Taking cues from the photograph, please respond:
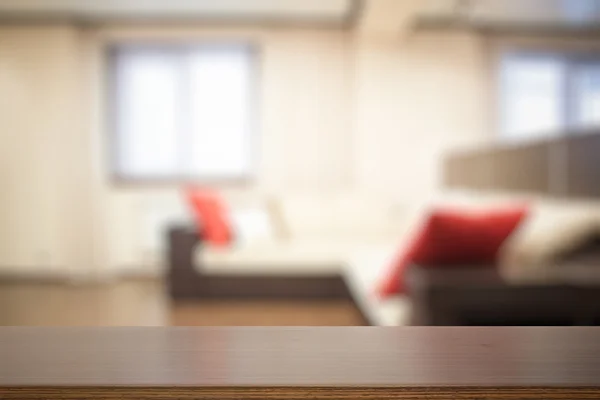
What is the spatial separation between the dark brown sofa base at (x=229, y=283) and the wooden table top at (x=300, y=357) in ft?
10.3

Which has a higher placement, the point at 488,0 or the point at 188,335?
the point at 488,0

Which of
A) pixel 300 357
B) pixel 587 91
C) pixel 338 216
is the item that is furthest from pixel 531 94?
pixel 300 357

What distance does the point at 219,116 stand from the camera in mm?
6070

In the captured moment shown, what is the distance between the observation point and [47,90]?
233 inches

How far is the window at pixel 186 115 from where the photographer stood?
19.7ft

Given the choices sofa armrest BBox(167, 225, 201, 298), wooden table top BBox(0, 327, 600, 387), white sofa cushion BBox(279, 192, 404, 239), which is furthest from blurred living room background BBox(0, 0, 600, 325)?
wooden table top BBox(0, 327, 600, 387)

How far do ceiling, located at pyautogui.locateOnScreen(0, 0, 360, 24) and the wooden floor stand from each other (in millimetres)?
2305

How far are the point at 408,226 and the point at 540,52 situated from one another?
2823 millimetres

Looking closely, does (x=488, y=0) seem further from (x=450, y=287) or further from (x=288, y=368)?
(x=288, y=368)

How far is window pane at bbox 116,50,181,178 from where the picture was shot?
600 cm

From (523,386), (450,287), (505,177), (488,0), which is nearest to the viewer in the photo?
(523,386)

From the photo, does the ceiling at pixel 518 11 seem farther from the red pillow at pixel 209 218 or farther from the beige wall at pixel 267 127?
the red pillow at pixel 209 218

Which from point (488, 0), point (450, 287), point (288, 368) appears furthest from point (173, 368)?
point (488, 0)

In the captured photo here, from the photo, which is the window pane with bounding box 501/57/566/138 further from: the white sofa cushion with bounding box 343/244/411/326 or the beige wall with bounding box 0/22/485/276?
the white sofa cushion with bounding box 343/244/411/326
